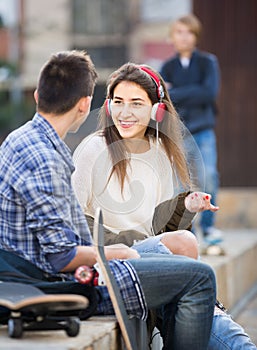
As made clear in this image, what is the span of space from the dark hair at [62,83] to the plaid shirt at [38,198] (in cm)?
7

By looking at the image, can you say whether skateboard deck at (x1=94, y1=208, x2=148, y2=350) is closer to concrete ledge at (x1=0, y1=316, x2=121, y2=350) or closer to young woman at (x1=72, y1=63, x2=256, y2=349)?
concrete ledge at (x1=0, y1=316, x2=121, y2=350)

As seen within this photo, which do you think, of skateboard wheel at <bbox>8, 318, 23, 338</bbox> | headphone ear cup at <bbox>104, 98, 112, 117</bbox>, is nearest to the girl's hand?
headphone ear cup at <bbox>104, 98, 112, 117</bbox>

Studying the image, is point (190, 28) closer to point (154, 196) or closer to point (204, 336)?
point (154, 196)

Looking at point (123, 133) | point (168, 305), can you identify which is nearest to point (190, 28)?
point (123, 133)

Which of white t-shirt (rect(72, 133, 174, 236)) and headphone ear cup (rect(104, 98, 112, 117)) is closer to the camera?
white t-shirt (rect(72, 133, 174, 236))

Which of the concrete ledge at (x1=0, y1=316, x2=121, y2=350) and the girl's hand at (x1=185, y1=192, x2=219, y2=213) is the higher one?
the girl's hand at (x1=185, y1=192, x2=219, y2=213)

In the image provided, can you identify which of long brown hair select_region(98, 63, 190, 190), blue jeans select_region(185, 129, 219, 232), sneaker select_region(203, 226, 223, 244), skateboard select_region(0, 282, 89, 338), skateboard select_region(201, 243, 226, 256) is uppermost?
long brown hair select_region(98, 63, 190, 190)

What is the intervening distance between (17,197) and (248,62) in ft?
21.4

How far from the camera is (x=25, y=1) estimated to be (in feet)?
88.3

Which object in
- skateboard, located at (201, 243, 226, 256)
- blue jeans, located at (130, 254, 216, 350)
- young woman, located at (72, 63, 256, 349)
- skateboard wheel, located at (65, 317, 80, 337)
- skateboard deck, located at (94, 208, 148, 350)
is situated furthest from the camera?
skateboard, located at (201, 243, 226, 256)

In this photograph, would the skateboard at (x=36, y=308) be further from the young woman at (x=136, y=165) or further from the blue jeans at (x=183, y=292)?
the young woman at (x=136, y=165)

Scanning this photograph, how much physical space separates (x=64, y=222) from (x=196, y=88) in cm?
353

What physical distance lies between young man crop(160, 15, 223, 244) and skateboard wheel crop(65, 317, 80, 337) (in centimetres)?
354

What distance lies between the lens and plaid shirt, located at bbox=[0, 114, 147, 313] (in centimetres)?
318
